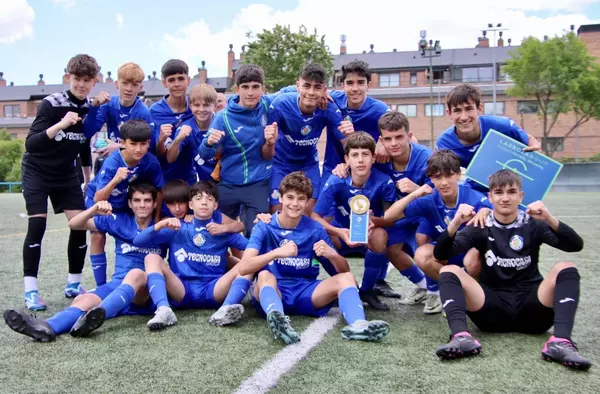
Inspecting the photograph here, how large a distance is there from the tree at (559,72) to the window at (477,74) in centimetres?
1297

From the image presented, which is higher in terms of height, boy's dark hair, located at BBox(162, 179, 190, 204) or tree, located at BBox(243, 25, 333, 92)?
tree, located at BBox(243, 25, 333, 92)

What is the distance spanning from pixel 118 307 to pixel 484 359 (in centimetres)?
235

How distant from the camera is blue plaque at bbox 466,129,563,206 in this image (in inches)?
171

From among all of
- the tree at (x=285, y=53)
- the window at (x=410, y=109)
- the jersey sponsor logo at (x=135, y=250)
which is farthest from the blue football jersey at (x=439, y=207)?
the window at (x=410, y=109)

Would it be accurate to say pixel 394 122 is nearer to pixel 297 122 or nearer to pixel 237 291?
A: pixel 297 122

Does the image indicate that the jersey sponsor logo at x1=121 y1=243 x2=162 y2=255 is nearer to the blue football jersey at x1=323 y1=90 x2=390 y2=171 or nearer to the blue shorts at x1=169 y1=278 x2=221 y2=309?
the blue shorts at x1=169 y1=278 x2=221 y2=309

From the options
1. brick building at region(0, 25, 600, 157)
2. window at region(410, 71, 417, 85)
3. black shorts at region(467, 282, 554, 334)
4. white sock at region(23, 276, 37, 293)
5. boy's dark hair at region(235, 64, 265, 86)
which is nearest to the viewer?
black shorts at region(467, 282, 554, 334)

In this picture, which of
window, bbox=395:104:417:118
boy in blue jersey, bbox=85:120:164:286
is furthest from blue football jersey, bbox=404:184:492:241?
window, bbox=395:104:417:118

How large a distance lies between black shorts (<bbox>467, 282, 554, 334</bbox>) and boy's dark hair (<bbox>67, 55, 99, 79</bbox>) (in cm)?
349

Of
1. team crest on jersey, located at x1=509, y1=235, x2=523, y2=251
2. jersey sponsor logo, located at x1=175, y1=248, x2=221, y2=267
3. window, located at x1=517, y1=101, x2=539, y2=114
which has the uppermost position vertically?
window, located at x1=517, y1=101, x2=539, y2=114

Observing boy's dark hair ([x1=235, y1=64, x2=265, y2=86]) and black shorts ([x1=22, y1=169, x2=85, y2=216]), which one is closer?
black shorts ([x1=22, y1=169, x2=85, y2=216])

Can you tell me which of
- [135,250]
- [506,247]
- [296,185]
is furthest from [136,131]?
[506,247]

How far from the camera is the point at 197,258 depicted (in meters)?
Result: 4.45

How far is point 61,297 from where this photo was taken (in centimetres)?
497
